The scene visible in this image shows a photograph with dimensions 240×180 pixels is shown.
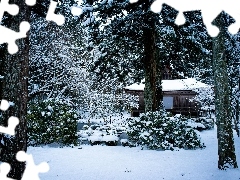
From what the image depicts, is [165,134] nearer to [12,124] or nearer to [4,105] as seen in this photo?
[12,124]

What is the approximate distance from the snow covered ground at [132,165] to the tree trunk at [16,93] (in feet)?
5.42

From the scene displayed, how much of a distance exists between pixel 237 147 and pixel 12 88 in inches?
435

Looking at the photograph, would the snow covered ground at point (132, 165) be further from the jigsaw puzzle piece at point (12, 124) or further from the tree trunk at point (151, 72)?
the tree trunk at point (151, 72)

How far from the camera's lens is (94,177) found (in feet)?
23.7

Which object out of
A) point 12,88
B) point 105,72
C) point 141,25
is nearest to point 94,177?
point 12,88

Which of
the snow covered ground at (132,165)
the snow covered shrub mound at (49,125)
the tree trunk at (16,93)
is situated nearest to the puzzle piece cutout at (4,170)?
the tree trunk at (16,93)

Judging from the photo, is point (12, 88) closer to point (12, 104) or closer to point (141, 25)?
point (12, 104)

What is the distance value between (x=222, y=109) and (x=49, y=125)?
28.9 ft

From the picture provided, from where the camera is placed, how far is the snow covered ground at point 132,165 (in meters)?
7.35

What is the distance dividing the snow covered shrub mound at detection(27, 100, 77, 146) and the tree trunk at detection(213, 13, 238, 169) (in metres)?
7.99

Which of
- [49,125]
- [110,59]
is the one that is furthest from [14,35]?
[110,59]

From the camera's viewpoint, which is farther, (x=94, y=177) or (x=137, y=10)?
(x=137, y=10)

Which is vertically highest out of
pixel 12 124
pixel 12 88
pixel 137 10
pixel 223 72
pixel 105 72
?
pixel 137 10

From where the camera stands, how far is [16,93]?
5777mm
